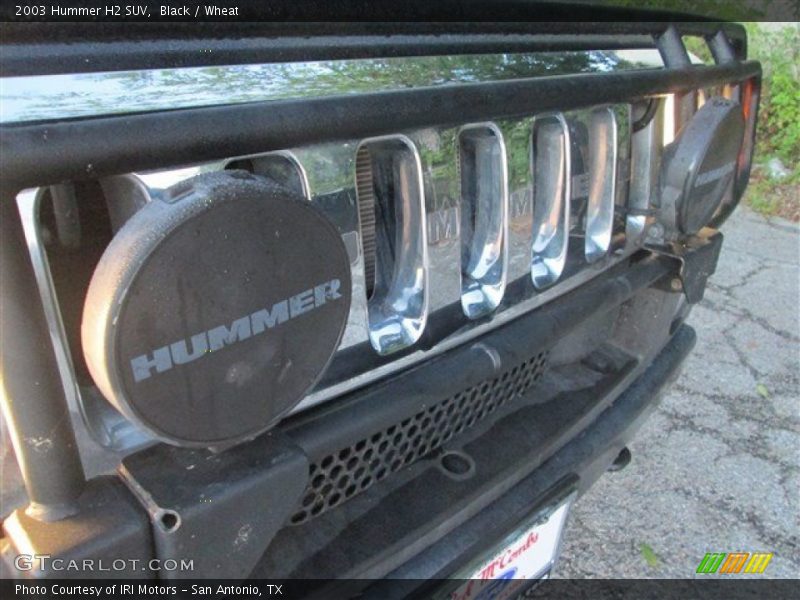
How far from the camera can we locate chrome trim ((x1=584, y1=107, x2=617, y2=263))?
5.11 ft

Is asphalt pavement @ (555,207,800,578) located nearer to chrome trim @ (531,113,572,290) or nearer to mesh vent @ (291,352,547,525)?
mesh vent @ (291,352,547,525)

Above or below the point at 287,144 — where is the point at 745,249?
below

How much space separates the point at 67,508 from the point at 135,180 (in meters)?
0.41

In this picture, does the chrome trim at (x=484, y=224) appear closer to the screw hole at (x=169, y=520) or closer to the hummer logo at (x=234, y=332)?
the hummer logo at (x=234, y=332)

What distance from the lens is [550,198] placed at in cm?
149

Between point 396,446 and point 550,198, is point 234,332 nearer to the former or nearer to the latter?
point 396,446

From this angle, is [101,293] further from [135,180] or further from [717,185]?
[717,185]

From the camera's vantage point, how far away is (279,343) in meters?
0.91

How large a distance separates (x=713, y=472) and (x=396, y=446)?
5.45 ft

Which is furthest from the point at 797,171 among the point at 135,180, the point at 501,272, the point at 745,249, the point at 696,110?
the point at 135,180

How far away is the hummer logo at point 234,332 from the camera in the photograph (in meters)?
0.81

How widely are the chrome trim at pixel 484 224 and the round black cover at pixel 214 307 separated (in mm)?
448

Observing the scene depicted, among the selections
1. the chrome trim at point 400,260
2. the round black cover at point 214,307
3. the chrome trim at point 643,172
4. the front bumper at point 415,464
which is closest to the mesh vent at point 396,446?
the front bumper at point 415,464

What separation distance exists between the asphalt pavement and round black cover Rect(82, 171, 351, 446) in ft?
5.03
